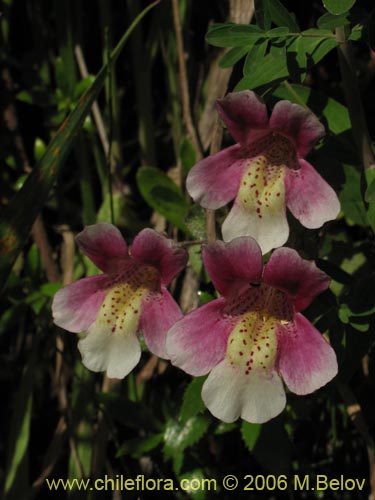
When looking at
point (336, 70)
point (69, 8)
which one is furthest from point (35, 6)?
point (336, 70)

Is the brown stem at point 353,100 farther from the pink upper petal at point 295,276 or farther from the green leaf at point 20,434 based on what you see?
the green leaf at point 20,434

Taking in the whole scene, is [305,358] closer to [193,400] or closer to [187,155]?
[193,400]

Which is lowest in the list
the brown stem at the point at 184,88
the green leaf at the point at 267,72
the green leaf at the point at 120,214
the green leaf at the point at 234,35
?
the green leaf at the point at 120,214

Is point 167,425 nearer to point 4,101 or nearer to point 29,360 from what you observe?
point 29,360

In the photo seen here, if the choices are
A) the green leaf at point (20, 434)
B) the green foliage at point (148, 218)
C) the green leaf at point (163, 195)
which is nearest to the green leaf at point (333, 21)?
the green foliage at point (148, 218)

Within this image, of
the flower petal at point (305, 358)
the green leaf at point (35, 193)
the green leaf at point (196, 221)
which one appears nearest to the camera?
the flower petal at point (305, 358)

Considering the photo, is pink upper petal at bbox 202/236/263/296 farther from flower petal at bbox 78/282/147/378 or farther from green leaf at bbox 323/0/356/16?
green leaf at bbox 323/0/356/16

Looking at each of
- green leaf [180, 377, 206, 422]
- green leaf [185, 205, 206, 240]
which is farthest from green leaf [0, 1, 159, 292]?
green leaf [180, 377, 206, 422]
